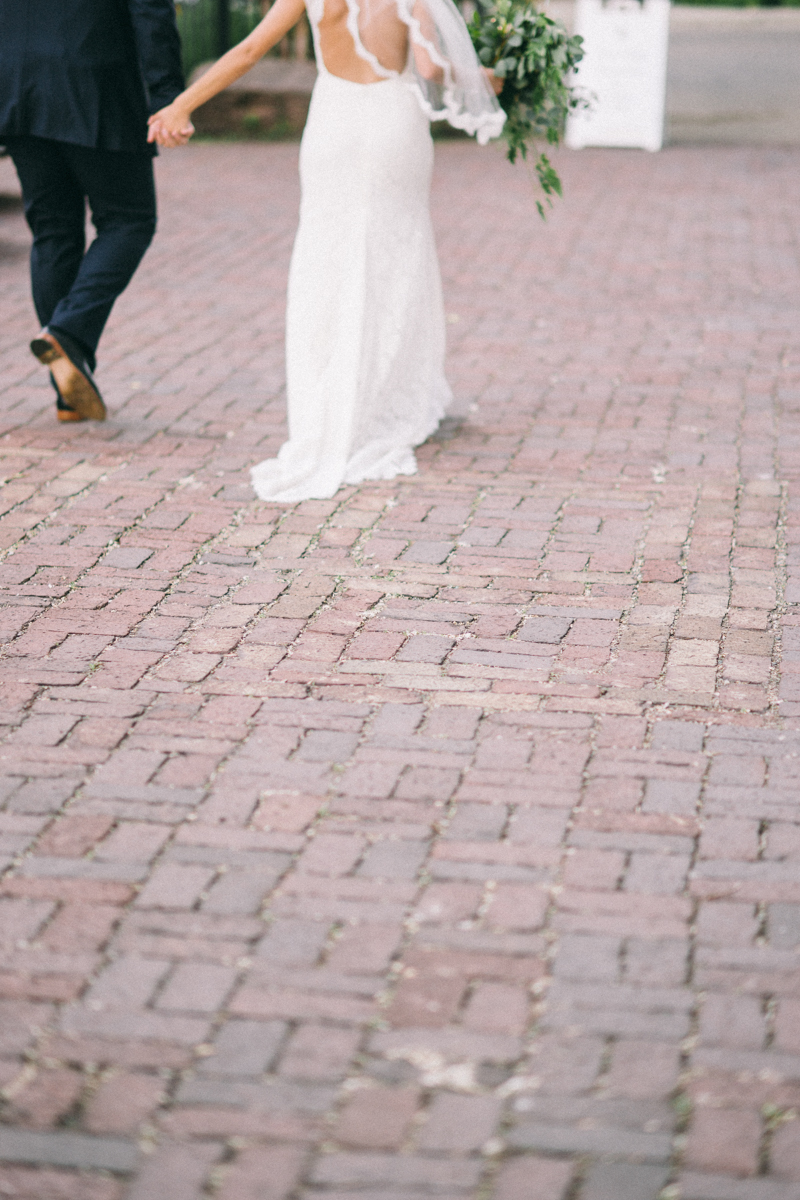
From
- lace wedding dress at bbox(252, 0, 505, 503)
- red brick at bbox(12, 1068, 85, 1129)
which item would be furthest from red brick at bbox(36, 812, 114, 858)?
lace wedding dress at bbox(252, 0, 505, 503)

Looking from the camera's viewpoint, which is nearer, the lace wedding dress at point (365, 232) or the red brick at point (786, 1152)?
the red brick at point (786, 1152)

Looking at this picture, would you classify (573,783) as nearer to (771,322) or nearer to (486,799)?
(486,799)

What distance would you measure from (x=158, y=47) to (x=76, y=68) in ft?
1.06

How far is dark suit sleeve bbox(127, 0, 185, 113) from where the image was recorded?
5.40 meters

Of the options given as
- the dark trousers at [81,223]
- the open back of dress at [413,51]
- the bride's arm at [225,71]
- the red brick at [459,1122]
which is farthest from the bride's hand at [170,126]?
the red brick at [459,1122]

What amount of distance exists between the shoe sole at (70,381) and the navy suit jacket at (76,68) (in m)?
0.75

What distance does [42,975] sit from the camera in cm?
258

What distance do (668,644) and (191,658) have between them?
1.25 m

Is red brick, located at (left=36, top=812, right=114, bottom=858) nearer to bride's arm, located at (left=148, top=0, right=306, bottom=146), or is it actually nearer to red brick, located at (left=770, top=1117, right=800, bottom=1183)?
red brick, located at (left=770, top=1117, right=800, bottom=1183)

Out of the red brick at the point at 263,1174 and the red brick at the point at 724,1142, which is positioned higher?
the red brick at the point at 263,1174

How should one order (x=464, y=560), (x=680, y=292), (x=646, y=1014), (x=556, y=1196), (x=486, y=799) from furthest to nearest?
(x=680, y=292) → (x=464, y=560) → (x=486, y=799) → (x=646, y=1014) → (x=556, y=1196)

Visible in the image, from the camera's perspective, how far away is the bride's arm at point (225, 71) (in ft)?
16.6

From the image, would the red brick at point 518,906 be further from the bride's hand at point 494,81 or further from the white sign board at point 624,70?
the white sign board at point 624,70

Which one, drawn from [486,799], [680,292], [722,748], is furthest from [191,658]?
[680,292]
